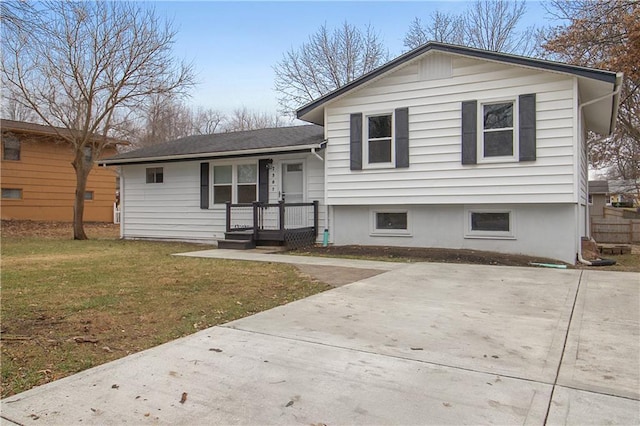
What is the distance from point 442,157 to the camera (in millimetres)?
10062

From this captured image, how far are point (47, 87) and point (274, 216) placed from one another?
9.29 m

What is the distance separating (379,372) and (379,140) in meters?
8.38

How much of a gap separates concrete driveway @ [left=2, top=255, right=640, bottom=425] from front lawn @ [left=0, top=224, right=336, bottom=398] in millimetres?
395

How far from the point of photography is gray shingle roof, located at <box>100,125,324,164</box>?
11.8 metres

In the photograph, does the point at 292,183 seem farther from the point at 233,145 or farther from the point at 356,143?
the point at 356,143

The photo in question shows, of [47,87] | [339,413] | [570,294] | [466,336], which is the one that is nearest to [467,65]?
[570,294]

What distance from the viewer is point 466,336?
3902 millimetres

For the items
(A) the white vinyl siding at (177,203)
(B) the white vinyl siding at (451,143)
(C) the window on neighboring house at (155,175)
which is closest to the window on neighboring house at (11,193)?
(A) the white vinyl siding at (177,203)

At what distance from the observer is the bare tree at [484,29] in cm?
2192

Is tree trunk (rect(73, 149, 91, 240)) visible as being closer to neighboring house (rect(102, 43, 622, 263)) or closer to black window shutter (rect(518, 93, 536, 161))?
neighboring house (rect(102, 43, 622, 263))

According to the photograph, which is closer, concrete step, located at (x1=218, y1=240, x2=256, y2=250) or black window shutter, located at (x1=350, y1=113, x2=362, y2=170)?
black window shutter, located at (x1=350, y1=113, x2=362, y2=170)

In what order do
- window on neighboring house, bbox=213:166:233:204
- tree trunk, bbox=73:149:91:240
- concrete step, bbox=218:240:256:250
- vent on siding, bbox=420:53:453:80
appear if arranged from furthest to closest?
tree trunk, bbox=73:149:91:240, window on neighboring house, bbox=213:166:233:204, concrete step, bbox=218:240:256:250, vent on siding, bbox=420:53:453:80

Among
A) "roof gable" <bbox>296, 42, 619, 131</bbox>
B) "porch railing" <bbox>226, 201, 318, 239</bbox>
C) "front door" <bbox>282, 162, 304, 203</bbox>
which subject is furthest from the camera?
"front door" <bbox>282, 162, 304, 203</bbox>

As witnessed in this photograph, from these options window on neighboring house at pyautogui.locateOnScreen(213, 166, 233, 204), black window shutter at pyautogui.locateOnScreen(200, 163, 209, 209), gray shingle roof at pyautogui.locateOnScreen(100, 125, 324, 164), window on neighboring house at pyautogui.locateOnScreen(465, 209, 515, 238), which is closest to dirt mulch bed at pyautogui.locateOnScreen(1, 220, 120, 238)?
gray shingle roof at pyautogui.locateOnScreen(100, 125, 324, 164)
